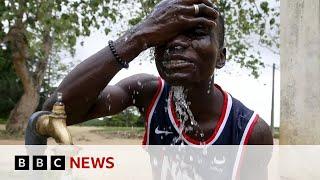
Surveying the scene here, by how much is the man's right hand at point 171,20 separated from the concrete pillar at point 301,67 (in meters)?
3.57

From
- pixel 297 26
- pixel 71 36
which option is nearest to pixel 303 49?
pixel 297 26

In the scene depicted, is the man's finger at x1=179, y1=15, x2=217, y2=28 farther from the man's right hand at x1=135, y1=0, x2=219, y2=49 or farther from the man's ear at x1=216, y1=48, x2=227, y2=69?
the man's ear at x1=216, y1=48, x2=227, y2=69

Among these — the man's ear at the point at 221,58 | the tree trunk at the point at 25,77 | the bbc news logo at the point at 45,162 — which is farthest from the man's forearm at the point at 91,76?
the tree trunk at the point at 25,77

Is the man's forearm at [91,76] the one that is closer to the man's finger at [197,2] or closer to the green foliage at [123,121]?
the man's finger at [197,2]

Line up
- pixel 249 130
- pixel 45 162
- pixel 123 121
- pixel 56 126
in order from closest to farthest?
pixel 56 126 < pixel 45 162 < pixel 249 130 < pixel 123 121

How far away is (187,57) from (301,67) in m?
3.63

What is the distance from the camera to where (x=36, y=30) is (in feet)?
45.1

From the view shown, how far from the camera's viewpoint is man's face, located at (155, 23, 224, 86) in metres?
1.30

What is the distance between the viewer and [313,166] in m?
4.86

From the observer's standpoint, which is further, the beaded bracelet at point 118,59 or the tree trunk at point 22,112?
the tree trunk at point 22,112

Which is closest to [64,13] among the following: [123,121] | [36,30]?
[36,30]

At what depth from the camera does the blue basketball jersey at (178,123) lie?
5.40ft

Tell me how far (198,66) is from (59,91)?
371 millimetres

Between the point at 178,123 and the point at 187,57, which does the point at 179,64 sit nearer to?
the point at 187,57
